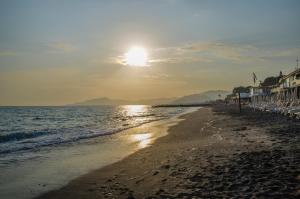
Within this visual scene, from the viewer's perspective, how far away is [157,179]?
38.0ft

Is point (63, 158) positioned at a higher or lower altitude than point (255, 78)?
lower

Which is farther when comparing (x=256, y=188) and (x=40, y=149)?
(x=40, y=149)

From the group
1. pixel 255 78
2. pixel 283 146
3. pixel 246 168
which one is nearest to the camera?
pixel 246 168

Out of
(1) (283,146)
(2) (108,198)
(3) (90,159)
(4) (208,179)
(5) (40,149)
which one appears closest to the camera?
(2) (108,198)

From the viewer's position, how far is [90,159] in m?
17.7

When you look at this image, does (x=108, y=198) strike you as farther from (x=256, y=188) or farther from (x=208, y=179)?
(x=256, y=188)

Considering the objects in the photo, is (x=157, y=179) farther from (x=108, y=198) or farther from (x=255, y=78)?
(x=255, y=78)

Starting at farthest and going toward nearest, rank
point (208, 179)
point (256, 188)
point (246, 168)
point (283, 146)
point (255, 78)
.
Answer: point (255, 78)
point (283, 146)
point (246, 168)
point (208, 179)
point (256, 188)

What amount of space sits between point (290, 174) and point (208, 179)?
2205 millimetres

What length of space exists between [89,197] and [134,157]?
24.9 ft

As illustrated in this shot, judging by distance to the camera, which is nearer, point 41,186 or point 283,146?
point 41,186

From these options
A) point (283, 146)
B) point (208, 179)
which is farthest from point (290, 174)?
point (283, 146)

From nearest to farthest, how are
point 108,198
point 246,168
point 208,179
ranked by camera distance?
point 108,198 < point 208,179 < point 246,168

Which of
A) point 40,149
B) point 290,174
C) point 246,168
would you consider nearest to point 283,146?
point 246,168
